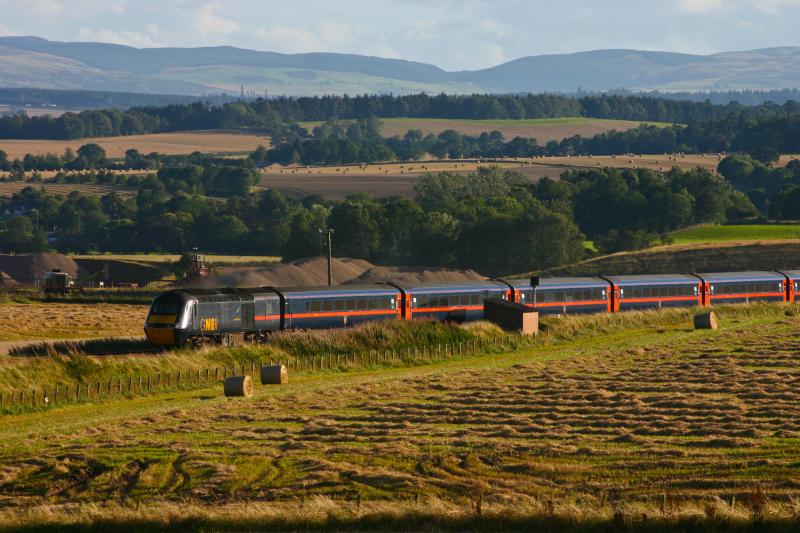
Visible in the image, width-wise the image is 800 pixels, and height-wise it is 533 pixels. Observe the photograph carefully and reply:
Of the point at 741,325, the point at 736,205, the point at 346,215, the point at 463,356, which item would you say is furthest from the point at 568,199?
the point at 463,356

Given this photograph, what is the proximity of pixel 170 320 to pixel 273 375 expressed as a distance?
344 inches

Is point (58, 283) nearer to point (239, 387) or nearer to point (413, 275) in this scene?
point (413, 275)

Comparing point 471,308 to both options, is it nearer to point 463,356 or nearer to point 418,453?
point 463,356

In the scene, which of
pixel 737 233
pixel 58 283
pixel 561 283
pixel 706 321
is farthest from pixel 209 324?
pixel 737 233

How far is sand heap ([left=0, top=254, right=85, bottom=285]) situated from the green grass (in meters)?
60.2

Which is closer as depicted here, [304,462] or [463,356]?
[304,462]

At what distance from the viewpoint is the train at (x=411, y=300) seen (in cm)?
5484

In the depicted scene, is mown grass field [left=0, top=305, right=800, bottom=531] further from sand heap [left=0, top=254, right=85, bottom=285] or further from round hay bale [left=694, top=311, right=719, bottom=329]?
sand heap [left=0, top=254, right=85, bottom=285]

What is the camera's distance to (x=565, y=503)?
26047mm

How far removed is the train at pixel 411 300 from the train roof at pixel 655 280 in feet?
0.19

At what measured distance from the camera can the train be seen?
180 ft

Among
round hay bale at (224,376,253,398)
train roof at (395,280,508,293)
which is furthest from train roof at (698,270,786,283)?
round hay bale at (224,376,253,398)

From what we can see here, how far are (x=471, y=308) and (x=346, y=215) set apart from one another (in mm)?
70961

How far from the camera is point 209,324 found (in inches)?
2173
